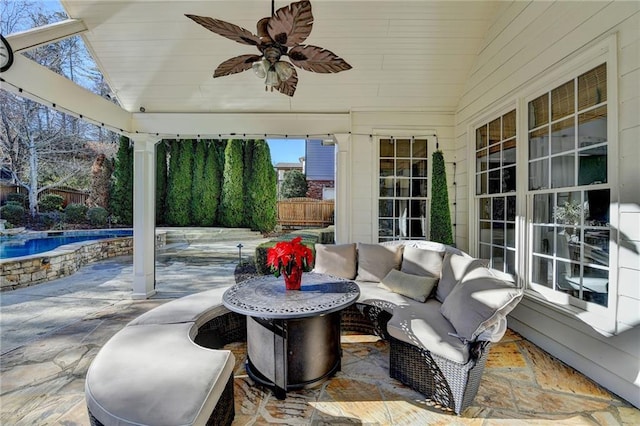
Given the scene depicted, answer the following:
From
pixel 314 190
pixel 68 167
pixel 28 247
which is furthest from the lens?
pixel 314 190

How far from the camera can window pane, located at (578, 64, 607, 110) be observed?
240 cm

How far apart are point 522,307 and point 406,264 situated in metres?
1.37

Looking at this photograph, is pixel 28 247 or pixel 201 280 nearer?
pixel 201 280

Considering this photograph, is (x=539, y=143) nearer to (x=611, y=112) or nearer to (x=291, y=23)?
(x=611, y=112)

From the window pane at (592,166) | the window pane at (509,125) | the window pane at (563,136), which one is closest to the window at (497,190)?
the window pane at (509,125)

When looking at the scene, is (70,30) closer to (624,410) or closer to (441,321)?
(441,321)

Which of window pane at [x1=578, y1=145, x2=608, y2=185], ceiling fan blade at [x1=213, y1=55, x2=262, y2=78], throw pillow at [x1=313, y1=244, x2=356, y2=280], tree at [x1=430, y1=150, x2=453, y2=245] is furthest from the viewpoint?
tree at [x1=430, y1=150, x2=453, y2=245]

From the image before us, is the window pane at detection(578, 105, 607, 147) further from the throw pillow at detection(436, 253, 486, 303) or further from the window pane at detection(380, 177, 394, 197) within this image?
the window pane at detection(380, 177, 394, 197)

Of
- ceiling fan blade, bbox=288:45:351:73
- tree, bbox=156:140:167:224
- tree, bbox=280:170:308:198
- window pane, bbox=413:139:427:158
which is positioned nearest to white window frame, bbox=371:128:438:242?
window pane, bbox=413:139:427:158

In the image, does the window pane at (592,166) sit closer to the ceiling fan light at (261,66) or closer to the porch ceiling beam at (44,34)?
the ceiling fan light at (261,66)

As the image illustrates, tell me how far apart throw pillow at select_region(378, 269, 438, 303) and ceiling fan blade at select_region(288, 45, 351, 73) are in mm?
2318

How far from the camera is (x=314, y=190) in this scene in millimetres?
14508

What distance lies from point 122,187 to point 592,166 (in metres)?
13.4

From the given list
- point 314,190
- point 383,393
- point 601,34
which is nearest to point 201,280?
point 383,393
